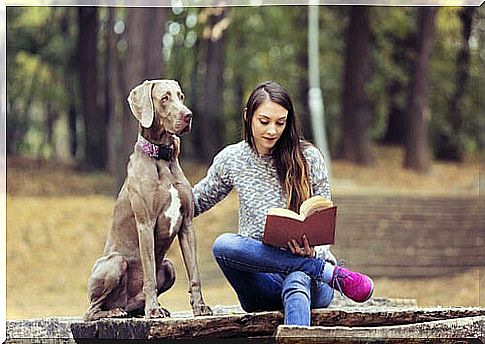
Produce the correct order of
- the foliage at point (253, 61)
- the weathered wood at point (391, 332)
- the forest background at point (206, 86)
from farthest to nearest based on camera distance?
the foliage at point (253, 61), the forest background at point (206, 86), the weathered wood at point (391, 332)

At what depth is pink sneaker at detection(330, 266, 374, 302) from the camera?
3.58m

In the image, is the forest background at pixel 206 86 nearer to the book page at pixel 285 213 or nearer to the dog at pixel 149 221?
the dog at pixel 149 221

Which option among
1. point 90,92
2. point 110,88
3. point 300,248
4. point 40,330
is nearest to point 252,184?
point 300,248

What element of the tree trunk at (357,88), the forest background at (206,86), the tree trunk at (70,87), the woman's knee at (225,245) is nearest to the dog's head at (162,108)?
the woman's knee at (225,245)

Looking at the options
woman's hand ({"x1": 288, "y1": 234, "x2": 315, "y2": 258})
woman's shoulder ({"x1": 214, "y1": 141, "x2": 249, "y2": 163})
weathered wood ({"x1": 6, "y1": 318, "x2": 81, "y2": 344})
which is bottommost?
weathered wood ({"x1": 6, "y1": 318, "x2": 81, "y2": 344})

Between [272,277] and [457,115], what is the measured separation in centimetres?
241

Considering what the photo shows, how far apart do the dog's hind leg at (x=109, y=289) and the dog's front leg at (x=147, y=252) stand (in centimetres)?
9

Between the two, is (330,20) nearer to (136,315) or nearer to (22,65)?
(22,65)

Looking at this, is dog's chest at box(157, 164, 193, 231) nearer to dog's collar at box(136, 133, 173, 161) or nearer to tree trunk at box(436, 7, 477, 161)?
dog's collar at box(136, 133, 173, 161)

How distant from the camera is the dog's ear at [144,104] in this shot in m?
3.51

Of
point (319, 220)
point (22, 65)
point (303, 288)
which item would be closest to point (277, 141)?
point (319, 220)

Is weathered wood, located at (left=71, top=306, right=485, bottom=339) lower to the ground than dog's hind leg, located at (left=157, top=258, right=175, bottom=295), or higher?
lower

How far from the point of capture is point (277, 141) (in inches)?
141

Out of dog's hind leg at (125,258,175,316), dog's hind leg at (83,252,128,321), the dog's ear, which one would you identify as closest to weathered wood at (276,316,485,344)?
dog's hind leg at (125,258,175,316)
